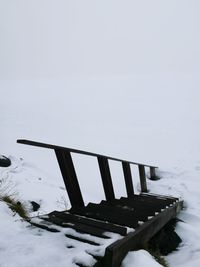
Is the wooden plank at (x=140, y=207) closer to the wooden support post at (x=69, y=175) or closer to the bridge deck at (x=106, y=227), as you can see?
the bridge deck at (x=106, y=227)

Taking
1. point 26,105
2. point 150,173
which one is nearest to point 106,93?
point 26,105

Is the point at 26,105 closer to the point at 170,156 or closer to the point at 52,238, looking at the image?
the point at 170,156

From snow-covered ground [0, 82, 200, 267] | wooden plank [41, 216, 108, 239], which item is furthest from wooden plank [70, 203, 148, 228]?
snow-covered ground [0, 82, 200, 267]

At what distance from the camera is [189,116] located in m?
19.8

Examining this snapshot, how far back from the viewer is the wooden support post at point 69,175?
135 inches

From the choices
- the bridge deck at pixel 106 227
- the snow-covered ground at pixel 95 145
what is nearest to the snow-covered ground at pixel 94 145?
the snow-covered ground at pixel 95 145

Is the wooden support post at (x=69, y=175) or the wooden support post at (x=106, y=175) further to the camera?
the wooden support post at (x=106, y=175)

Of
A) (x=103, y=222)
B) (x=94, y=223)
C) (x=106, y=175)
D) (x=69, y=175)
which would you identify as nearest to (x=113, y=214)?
(x=103, y=222)

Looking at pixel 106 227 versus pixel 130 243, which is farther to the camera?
pixel 106 227

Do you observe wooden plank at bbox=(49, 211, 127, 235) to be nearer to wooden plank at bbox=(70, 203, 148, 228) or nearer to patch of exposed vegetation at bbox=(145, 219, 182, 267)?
wooden plank at bbox=(70, 203, 148, 228)

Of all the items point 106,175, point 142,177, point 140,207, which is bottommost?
point 142,177

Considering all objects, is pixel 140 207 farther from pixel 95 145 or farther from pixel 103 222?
pixel 95 145

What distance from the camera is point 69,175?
3512 mm

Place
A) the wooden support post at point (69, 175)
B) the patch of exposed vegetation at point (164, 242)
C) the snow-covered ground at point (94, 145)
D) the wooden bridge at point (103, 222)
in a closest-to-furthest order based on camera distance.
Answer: the wooden bridge at point (103, 222)
the snow-covered ground at point (94, 145)
the wooden support post at point (69, 175)
the patch of exposed vegetation at point (164, 242)
